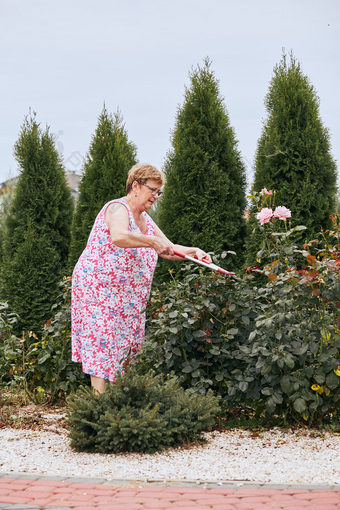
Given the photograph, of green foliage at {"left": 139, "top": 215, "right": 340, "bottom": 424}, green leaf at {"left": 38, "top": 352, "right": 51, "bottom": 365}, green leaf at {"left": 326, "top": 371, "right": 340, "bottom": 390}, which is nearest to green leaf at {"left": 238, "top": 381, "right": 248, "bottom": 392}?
green foliage at {"left": 139, "top": 215, "right": 340, "bottom": 424}

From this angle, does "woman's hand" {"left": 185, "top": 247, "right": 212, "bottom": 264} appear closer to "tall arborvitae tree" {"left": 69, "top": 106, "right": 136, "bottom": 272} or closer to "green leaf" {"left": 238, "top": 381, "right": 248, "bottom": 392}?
"green leaf" {"left": 238, "top": 381, "right": 248, "bottom": 392}

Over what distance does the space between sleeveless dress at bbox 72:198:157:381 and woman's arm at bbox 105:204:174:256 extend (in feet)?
0.52

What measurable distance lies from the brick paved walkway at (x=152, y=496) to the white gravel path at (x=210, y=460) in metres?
0.13

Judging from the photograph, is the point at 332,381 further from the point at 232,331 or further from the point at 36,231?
the point at 36,231

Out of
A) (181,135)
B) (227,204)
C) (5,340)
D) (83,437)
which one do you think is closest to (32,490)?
(83,437)

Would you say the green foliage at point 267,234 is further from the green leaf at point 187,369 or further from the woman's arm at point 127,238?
the green leaf at point 187,369

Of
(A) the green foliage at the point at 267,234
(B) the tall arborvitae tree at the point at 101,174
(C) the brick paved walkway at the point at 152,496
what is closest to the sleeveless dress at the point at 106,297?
(A) the green foliage at the point at 267,234

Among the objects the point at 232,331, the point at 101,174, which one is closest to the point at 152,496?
the point at 232,331

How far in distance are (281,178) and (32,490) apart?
157 inches

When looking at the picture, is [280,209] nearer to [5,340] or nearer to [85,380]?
[85,380]

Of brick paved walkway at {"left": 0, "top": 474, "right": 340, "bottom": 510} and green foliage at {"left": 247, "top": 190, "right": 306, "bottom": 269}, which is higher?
green foliage at {"left": 247, "top": 190, "right": 306, "bottom": 269}

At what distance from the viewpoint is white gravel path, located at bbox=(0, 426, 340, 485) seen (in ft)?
10.0

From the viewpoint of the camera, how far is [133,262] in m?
4.13

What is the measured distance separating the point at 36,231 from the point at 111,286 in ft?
Answer: 10.9
